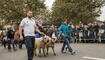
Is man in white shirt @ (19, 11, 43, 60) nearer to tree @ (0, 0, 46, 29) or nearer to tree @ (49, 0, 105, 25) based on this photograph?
tree @ (0, 0, 46, 29)

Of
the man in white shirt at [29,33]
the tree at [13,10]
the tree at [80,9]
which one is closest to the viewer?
the man in white shirt at [29,33]

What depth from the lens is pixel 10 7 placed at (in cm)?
2797

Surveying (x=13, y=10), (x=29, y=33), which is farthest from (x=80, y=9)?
(x=29, y=33)

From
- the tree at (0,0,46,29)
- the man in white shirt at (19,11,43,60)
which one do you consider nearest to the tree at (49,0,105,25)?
the tree at (0,0,46,29)

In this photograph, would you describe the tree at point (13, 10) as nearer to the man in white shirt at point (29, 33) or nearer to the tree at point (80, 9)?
the tree at point (80, 9)

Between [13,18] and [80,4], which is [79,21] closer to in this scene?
[80,4]

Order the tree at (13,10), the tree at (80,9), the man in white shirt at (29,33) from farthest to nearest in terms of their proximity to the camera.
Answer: the tree at (80,9) → the tree at (13,10) → the man in white shirt at (29,33)

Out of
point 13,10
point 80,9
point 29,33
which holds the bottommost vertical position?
point 29,33

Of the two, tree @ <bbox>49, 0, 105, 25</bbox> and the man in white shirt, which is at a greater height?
tree @ <bbox>49, 0, 105, 25</bbox>

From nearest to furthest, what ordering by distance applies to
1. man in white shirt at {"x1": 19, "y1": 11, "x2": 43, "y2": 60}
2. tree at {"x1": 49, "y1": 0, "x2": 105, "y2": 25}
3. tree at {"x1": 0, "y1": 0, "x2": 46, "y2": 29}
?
man in white shirt at {"x1": 19, "y1": 11, "x2": 43, "y2": 60}
tree at {"x1": 0, "y1": 0, "x2": 46, "y2": 29}
tree at {"x1": 49, "y1": 0, "x2": 105, "y2": 25}

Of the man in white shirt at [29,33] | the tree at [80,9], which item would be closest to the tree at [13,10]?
the tree at [80,9]

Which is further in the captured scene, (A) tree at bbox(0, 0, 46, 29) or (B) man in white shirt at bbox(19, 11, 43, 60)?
(A) tree at bbox(0, 0, 46, 29)

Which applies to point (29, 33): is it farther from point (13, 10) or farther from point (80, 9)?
point (80, 9)

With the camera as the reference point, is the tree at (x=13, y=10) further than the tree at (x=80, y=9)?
No
